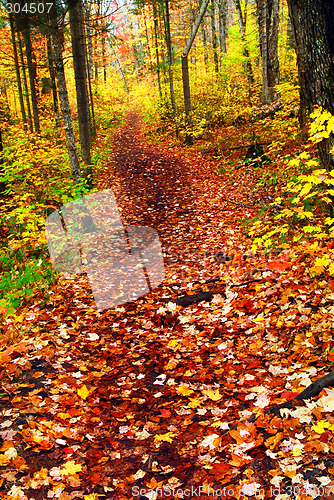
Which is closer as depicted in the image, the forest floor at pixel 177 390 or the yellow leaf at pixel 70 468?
the forest floor at pixel 177 390

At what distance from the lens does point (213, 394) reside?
315cm

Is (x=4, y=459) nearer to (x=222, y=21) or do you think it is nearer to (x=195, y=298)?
(x=195, y=298)

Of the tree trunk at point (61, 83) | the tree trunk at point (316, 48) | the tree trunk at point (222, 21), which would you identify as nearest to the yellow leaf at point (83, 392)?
the tree trunk at point (316, 48)

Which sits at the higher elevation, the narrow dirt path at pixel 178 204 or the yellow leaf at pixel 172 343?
the narrow dirt path at pixel 178 204

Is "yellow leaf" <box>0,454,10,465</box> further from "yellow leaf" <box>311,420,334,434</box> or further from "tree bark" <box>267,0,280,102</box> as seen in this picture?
"tree bark" <box>267,0,280,102</box>

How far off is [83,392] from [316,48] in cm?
489

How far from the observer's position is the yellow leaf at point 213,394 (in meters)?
3.09

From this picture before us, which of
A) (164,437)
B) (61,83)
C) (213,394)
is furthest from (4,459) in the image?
(61,83)

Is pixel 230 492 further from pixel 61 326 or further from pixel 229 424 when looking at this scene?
pixel 61 326

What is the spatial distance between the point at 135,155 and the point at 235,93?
17.3 ft

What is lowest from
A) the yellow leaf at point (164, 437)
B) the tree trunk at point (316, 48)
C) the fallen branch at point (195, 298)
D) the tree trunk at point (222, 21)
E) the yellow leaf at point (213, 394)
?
the yellow leaf at point (164, 437)

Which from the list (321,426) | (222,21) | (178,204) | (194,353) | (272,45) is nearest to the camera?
(321,426)

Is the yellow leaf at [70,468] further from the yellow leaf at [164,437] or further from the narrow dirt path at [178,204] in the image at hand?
the narrow dirt path at [178,204]

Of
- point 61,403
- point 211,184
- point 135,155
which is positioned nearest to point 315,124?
point 61,403
